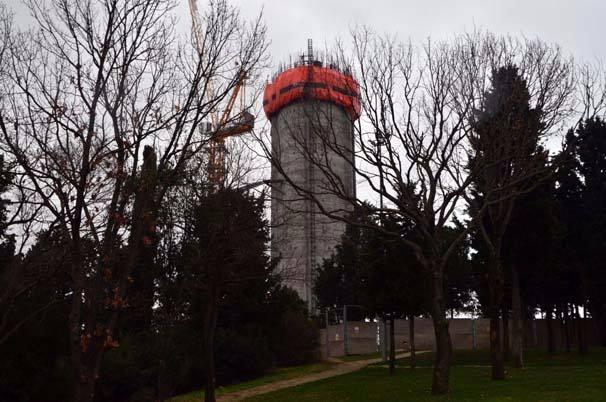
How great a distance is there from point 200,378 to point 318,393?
1040 cm

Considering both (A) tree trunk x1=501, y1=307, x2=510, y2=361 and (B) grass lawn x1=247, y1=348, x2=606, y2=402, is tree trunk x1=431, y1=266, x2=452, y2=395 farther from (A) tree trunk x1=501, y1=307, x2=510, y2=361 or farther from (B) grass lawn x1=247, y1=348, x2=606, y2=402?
(A) tree trunk x1=501, y1=307, x2=510, y2=361

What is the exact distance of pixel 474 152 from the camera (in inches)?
722

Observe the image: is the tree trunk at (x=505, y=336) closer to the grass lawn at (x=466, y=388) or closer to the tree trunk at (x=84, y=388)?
the grass lawn at (x=466, y=388)

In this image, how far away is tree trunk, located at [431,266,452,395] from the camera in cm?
1443

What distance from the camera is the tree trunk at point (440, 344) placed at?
568 inches

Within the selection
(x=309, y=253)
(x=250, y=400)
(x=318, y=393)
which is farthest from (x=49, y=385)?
(x=309, y=253)

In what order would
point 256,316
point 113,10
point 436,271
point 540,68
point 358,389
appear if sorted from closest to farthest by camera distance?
1. point 113,10
2. point 436,271
3. point 540,68
4. point 358,389
5. point 256,316

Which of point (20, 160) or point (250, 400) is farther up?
point (20, 160)

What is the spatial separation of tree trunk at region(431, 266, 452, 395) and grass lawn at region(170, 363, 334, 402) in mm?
10509

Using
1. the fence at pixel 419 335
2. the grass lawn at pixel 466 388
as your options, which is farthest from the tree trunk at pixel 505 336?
the fence at pixel 419 335

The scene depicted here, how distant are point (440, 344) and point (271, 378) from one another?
14.4m

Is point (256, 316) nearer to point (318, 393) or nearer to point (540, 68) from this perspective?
point (318, 393)

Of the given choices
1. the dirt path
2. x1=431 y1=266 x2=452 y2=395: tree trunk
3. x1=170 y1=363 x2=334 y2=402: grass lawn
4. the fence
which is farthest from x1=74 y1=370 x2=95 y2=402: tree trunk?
the fence

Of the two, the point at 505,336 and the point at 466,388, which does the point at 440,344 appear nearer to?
the point at 466,388
